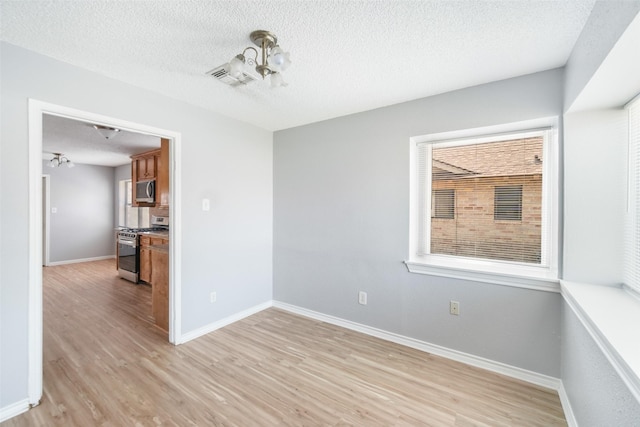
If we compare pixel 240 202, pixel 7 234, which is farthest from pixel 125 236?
pixel 7 234

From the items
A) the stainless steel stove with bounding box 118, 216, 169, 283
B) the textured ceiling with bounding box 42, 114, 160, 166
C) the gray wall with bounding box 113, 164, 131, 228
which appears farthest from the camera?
the gray wall with bounding box 113, 164, 131, 228

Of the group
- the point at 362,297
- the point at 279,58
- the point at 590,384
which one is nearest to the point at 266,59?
the point at 279,58

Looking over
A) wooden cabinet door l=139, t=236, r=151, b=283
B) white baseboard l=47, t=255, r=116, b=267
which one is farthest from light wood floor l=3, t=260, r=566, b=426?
white baseboard l=47, t=255, r=116, b=267

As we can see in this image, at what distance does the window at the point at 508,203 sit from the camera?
2.30 meters

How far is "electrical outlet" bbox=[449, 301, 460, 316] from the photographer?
2.41m

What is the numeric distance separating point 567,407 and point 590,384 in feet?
1.89

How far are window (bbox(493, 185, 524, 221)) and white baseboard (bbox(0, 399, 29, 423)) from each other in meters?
3.73

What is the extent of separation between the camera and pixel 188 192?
2.74 metres

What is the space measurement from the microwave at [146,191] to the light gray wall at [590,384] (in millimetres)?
5565

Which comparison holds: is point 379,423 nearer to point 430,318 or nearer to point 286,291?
point 430,318

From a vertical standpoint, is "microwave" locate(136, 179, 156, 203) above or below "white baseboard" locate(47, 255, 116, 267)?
above

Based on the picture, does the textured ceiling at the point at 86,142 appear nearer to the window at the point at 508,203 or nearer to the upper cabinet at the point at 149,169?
the upper cabinet at the point at 149,169

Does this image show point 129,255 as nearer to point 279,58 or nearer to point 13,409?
point 13,409

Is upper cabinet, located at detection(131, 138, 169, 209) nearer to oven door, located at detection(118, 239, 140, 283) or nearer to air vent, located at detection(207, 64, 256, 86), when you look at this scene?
oven door, located at detection(118, 239, 140, 283)
